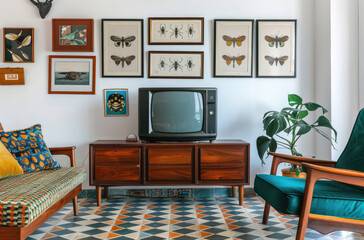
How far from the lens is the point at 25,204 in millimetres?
1752

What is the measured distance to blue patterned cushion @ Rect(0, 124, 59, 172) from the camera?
279cm

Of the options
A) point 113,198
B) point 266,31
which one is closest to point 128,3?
point 266,31

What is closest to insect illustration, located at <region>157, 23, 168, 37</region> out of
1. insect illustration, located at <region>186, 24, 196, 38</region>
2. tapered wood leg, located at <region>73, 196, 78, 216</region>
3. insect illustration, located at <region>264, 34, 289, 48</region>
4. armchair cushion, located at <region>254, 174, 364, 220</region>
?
insect illustration, located at <region>186, 24, 196, 38</region>

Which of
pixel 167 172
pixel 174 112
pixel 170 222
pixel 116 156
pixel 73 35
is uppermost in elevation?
pixel 73 35

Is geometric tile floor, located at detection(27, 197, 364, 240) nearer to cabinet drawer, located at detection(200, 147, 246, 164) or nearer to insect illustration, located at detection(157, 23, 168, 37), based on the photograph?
cabinet drawer, located at detection(200, 147, 246, 164)

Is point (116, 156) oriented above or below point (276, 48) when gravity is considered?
below

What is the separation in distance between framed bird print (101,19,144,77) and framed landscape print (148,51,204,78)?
0.45 feet

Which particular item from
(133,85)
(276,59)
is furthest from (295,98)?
(133,85)

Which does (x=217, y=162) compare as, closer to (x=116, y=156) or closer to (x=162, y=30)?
(x=116, y=156)

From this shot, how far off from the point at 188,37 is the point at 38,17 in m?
1.58

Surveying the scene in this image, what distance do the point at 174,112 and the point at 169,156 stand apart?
42cm

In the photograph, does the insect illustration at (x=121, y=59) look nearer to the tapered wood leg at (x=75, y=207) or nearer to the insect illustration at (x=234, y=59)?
the insect illustration at (x=234, y=59)

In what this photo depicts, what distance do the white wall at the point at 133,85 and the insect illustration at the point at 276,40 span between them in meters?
0.18

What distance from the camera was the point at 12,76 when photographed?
380 cm
